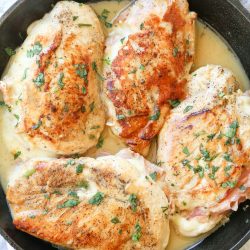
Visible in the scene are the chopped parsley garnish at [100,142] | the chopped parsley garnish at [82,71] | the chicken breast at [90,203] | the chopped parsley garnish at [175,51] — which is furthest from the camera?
the chopped parsley garnish at [100,142]

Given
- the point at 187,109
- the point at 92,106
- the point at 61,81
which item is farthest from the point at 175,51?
the point at 61,81

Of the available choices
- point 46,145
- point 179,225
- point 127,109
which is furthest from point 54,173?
point 179,225

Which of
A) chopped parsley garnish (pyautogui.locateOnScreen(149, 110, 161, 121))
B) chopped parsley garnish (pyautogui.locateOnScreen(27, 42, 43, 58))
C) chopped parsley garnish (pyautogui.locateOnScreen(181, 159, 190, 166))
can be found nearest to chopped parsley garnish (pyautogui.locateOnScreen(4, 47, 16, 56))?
chopped parsley garnish (pyautogui.locateOnScreen(27, 42, 43, 58))

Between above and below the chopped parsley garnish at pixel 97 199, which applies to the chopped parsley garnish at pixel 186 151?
above

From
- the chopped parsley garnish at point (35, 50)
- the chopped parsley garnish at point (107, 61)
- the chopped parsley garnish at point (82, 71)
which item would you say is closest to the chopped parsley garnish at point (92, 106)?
the chopped parsley garnish at point (82, 71)

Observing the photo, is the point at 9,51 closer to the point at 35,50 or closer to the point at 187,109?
the point at 35,50

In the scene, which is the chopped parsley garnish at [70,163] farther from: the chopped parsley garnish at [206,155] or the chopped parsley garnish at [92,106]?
the chopped parsley garnish at [206,155]
